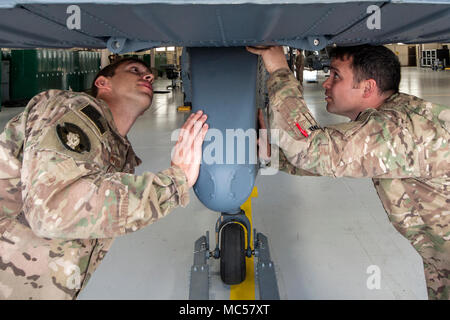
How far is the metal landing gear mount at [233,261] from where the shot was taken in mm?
2438

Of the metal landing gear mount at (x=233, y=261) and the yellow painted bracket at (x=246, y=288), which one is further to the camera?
the yellow painted bracket at (x=246, y=288)

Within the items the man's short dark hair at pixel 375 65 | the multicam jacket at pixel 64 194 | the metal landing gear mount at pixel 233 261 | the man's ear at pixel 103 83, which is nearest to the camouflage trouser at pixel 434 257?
the man's short dark hair at pixel 375 65

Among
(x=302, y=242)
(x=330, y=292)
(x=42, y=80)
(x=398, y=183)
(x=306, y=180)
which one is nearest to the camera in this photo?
(x=398, y=183)

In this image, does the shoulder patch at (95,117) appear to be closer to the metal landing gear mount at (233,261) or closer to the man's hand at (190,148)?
the man's hand at (190,148)

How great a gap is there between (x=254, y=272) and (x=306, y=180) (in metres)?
2.36

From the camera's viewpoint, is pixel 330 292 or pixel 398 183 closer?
pixel 398 183

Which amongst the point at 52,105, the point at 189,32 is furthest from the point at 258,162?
the point at 52,105

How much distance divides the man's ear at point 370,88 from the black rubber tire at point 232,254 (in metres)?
1.06

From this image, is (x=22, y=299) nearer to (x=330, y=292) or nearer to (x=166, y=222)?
(x=330, y=292)

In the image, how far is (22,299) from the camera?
167 cm

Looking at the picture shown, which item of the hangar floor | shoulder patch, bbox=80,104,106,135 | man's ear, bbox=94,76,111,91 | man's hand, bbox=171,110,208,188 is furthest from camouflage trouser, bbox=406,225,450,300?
man's ear, bbox=94,76,111,91

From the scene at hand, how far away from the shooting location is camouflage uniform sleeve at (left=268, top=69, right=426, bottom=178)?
1.70 metres

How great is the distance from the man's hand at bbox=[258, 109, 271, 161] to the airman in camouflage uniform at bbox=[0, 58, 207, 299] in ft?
2.00

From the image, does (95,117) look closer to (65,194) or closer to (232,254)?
(65,194)
